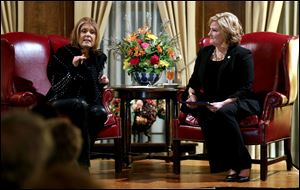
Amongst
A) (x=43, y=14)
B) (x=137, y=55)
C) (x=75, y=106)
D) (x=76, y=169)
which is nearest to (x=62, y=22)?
(x=43, y=14)

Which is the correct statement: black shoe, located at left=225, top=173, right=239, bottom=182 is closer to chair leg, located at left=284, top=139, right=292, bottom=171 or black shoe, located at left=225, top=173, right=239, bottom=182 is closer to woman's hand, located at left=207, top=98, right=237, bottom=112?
woman's hand, located at left=207, top=98, right=237, bottom=112

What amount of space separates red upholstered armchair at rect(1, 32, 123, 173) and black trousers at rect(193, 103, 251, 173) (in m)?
0.71

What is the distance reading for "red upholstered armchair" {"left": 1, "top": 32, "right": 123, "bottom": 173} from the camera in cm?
466

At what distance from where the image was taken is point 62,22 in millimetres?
6555

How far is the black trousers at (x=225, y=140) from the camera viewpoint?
4473mm

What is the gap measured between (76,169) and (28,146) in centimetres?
16

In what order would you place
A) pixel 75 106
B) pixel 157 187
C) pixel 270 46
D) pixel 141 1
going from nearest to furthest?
pixel 75 106 → pixel 157 187 → pixel 270 46 → pixel 141 1

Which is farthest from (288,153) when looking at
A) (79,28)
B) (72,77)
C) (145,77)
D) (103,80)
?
(79,28)

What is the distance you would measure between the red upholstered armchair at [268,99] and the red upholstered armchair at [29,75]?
48 cm

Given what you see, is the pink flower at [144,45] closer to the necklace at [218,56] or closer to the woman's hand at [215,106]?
the necklace at [218,56]

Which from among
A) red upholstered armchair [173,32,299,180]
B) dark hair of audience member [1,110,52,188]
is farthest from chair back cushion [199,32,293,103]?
dark hair of audience member [1,110,52,188]

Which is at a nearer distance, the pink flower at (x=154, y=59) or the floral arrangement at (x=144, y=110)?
the pink flower at (x=154, y=59)

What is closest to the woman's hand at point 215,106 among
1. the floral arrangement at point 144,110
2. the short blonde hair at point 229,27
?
the short blonde hair at point 229,27

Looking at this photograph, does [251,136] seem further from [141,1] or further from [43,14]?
[43,14]
